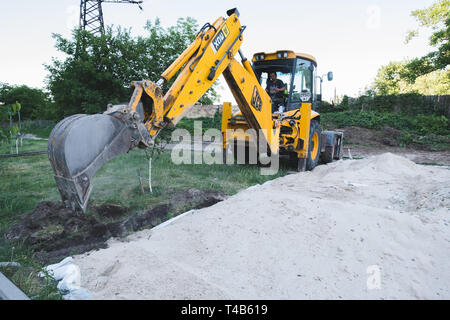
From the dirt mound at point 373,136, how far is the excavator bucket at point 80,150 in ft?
44.8

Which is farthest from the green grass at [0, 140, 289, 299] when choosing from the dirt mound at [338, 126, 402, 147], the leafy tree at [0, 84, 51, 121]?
the leafy tree at [0, 84, 51, 121]

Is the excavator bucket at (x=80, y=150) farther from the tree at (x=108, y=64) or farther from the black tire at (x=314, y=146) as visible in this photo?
the black tire at (x=314, y=146)

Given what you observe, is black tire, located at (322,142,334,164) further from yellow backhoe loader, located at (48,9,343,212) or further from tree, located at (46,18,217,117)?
tree, located at (46,18,217,117)

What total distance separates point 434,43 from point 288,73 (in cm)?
1684

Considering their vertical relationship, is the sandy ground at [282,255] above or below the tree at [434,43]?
below

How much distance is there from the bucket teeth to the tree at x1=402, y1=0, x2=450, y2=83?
21351 millimetres

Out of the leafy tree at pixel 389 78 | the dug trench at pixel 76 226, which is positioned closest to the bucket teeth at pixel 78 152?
the dug trench at pixel 76 226

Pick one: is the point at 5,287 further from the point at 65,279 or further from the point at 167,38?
the point at 167,38

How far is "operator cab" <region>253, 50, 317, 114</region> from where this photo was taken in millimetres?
6938

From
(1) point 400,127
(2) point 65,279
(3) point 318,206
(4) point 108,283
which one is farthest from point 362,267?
(1) point 400,127

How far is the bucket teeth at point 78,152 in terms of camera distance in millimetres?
2523

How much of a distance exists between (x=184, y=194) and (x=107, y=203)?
1.30m

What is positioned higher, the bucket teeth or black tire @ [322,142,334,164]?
the bucket teeth

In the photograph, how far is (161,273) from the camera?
238cm
